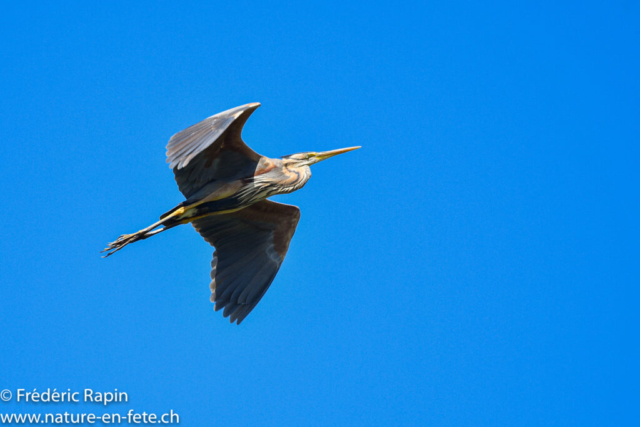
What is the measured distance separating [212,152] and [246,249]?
190cm

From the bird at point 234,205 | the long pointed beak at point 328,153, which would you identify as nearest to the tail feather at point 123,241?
the bird at point 234,205

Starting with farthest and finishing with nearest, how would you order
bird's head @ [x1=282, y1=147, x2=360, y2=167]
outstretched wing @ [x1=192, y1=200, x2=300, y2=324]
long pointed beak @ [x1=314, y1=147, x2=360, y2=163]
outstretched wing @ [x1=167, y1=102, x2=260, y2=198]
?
long pointed beak @ [x1=314, y1=147, x2=360, y2=163] < outstretched wing @ [x1=192, y1=200, x2=300, y2=324] < bird's head @ [x1=282, y1=147, x2=360, y2=167] < outstretched wing @ [x1=167, y1=102, x2=260, y2=198]

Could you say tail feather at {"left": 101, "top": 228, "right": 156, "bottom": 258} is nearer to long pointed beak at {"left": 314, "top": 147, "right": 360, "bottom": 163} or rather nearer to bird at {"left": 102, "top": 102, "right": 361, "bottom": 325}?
bird at {"left": 102, "top": 102, "right": 361, "bottom": 325}

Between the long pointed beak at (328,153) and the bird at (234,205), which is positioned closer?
the bird at (234,205)

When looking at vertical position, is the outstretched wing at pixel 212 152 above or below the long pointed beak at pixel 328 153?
below

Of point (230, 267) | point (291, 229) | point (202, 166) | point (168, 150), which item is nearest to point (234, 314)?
point (230, 267)

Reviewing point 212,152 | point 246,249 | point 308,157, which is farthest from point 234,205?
point 308,157

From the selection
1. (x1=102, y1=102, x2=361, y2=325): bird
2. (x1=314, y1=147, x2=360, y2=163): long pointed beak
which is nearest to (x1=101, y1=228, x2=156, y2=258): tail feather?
(x1=102, y1=102, x2=361, y2=325): bird

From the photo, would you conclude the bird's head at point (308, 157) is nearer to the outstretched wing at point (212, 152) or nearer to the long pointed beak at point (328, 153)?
the long pointed beak at point (328, 153)

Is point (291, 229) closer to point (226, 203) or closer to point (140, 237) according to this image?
point (226, 203)

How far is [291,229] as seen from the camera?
11203mm

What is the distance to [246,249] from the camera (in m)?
11.1

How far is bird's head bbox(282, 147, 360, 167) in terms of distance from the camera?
1047 centimetres

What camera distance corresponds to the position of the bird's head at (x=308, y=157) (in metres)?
10.5
